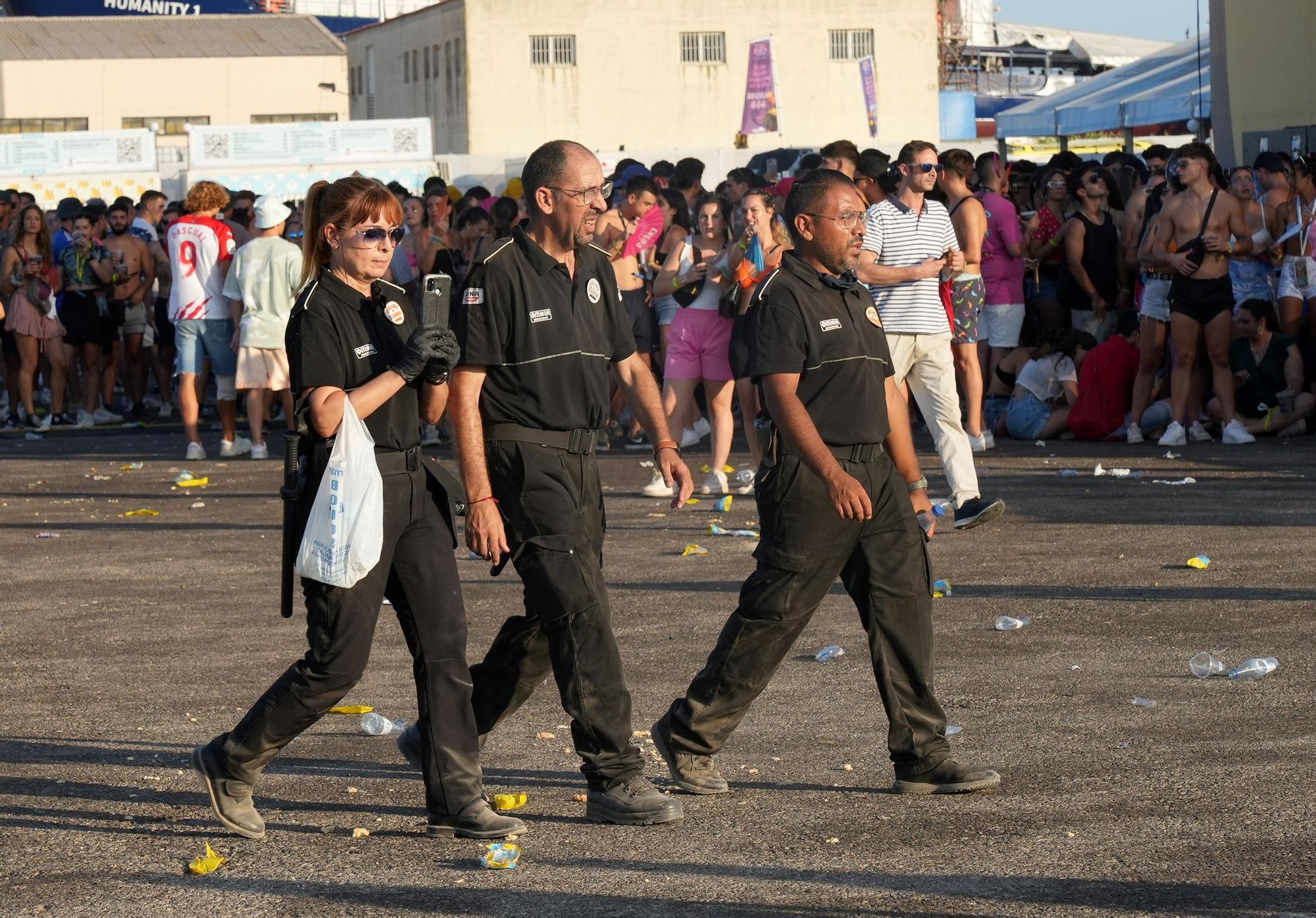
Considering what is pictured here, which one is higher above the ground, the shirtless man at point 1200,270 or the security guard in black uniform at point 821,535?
the shirtless man at point 1200,270

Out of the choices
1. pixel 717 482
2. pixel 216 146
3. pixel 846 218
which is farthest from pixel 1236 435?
pixel 216 146

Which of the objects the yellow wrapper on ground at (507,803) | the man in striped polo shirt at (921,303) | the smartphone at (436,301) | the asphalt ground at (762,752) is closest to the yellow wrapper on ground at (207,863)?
the asphalt ground at (762,752)

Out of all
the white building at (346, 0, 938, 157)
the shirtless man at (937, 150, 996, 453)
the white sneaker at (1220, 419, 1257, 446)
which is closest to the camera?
the shirtless man at (937, 150, 996, 453)

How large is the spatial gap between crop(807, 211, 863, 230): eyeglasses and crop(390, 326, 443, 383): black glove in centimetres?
133

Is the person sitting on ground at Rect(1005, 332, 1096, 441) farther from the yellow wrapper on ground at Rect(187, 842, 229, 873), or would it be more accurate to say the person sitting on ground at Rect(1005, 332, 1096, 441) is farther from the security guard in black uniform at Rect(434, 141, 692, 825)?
the yellow wrapper on ground at Rect(187, 842, 229, 873)

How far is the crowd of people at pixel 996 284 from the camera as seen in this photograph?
12648 mm

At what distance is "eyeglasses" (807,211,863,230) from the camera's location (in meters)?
5.92

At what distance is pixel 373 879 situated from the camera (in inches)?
201

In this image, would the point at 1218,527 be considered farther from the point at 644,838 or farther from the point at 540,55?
the point at 540,55

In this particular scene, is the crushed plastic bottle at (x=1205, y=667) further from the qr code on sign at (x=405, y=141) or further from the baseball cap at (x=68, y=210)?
the qr code on sign at (x=405, y=141)

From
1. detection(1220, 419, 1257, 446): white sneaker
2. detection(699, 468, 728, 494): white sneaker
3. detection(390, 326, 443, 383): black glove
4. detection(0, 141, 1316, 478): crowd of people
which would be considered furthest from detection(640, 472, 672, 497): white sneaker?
detection(390, 326, 443, 383): black glove

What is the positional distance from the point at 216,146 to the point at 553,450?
2724cm

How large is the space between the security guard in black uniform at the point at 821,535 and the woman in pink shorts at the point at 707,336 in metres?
6.43

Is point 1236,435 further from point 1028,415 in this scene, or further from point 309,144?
point 309,144
